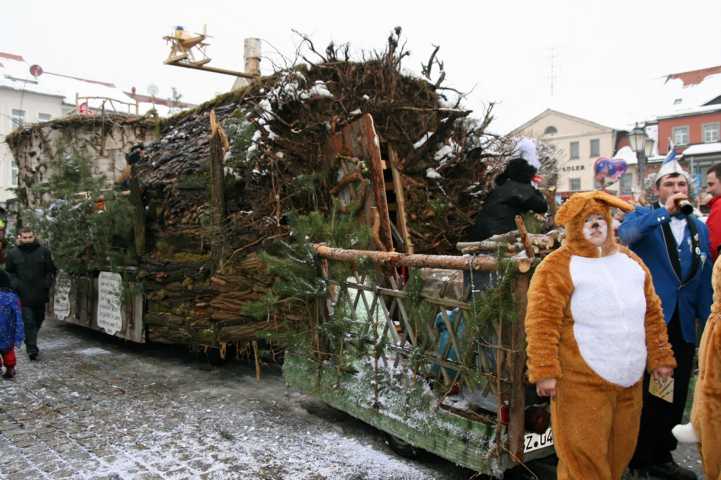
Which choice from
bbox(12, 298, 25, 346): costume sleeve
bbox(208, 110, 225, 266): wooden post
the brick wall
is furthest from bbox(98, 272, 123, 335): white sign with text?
the brick wall

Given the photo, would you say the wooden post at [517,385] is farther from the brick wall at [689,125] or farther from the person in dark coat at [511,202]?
the brick wall at [689,125]

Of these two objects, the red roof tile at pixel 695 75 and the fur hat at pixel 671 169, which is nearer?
the fur hat at pixel 671 169

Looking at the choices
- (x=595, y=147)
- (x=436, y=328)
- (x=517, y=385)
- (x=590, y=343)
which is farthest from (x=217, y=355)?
(x=595, y=147)

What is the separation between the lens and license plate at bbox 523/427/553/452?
3.35 meters

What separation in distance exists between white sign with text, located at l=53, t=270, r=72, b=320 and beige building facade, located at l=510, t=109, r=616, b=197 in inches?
1554

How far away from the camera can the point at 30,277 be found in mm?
8062

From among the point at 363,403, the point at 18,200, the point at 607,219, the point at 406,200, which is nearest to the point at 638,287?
the point at 607,219

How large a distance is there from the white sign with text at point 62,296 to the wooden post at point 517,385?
808 centimetres

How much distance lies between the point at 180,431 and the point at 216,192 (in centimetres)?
285

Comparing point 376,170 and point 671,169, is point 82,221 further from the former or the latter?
point 671,169

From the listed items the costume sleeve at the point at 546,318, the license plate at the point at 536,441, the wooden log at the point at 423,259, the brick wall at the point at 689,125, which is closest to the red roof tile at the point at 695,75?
the brick wall at the point at 689,125

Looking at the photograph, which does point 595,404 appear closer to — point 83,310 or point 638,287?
point 638,287

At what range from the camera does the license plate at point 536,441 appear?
335cm

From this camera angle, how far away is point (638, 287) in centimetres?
302
